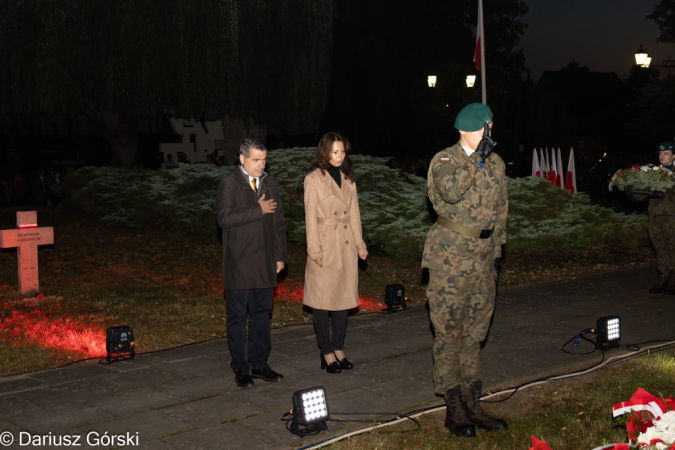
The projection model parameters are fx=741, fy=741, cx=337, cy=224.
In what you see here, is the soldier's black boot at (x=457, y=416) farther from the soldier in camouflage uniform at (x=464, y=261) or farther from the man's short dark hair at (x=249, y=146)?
the man's short dark hair at (x=249, y=146)

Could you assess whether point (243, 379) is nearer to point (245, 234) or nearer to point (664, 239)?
point (245, 234)

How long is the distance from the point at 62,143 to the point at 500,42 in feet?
103

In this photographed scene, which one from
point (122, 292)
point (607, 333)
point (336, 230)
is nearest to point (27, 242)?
point (122, 292)

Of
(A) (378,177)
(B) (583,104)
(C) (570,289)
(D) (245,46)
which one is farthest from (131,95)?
(B) (583,104)

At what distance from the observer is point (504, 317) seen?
8953 mm

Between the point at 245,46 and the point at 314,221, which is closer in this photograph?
the point at 314,221

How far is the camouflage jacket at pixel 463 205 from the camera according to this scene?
512 cm

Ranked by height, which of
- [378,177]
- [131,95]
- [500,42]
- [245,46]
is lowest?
[378,177]

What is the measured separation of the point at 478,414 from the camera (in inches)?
211

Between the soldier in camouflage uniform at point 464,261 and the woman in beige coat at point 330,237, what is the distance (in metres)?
1.38

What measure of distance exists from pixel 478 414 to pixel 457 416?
0.58 ft

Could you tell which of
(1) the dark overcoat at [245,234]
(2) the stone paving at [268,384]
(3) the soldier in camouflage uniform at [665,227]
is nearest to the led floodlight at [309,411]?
(2) the stone paving at [268,384]

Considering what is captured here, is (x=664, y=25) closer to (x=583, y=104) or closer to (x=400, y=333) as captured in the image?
(x=583, y=104)

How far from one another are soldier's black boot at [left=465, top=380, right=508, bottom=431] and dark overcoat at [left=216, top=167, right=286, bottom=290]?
1.98m
